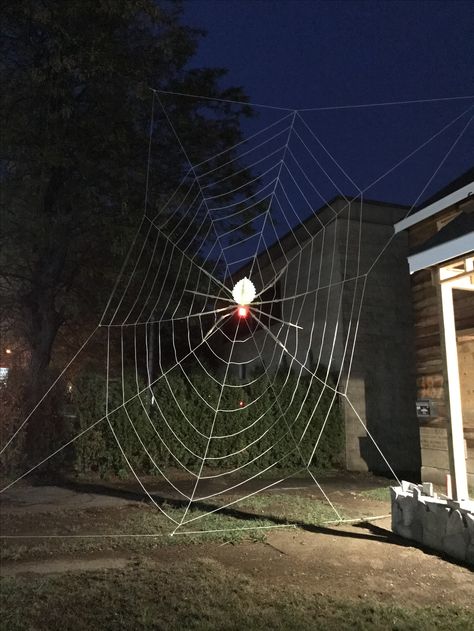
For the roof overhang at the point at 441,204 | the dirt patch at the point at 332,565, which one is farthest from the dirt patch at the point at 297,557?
the roof overhang at the point at 441,204

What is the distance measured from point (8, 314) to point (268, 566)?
9.32 m

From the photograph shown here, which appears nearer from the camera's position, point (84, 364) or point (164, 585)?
point (164, 585)

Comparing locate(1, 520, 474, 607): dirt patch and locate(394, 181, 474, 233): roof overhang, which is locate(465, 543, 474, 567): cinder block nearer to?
locate(1, 520, 474, 607): dirt patch

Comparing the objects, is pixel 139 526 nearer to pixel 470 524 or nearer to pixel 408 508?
pixel 408 508

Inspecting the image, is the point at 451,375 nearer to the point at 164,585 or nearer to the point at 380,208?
the point at 164,585

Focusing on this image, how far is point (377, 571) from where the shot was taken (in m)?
4.93

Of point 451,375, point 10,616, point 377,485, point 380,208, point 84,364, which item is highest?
point 380,208

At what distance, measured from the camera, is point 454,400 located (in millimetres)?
5777

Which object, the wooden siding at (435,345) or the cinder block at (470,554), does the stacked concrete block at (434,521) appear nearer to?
the cinder block at (470,554)

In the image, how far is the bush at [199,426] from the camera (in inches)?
424

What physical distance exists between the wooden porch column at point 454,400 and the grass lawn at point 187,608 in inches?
68.5

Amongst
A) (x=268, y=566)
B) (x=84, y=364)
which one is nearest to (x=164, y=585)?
(x=268, y=566)

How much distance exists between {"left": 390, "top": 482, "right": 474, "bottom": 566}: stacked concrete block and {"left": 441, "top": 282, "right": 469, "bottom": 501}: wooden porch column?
0.69ft

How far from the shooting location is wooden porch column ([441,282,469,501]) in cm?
553
